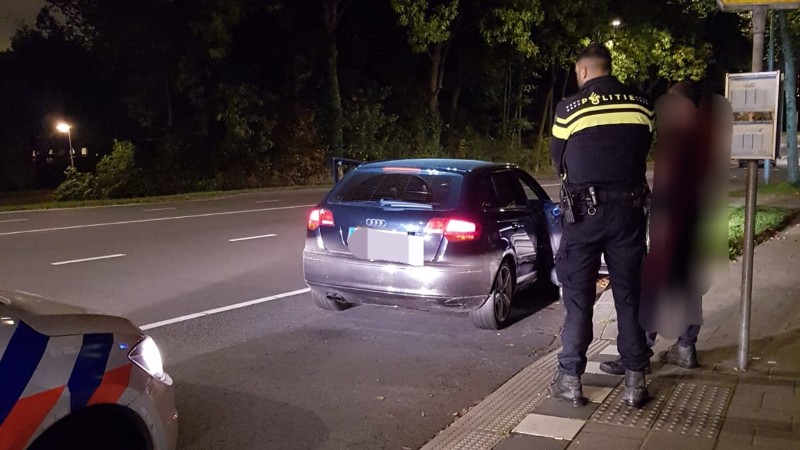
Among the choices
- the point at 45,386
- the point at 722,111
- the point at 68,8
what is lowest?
the point at 45,386

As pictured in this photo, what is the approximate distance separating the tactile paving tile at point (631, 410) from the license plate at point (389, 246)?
2004mm

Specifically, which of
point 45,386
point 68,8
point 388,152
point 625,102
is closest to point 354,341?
point 625,102

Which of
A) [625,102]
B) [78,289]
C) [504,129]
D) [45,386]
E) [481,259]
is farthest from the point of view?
[504,129]

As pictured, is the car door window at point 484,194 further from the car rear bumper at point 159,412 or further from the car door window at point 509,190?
the car rear bumper at point 159,412

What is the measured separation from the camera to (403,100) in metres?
33.7

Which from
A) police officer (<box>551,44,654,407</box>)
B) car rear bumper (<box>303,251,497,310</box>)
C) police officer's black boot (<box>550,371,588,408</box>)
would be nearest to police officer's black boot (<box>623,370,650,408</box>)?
police officer (<box>551,44,654,407</box>)

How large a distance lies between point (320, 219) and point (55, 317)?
366cm

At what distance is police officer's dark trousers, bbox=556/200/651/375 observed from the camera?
A: 431 centimetres

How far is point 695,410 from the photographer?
→ 4.39m

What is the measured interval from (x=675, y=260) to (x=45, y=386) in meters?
3.95

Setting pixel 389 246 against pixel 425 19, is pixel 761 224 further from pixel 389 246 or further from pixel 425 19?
pixel 425 19

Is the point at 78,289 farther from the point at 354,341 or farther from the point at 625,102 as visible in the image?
the point at 625,102

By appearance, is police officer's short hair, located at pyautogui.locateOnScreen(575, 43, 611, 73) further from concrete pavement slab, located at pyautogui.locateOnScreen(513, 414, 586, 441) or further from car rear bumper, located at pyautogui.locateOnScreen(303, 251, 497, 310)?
car rear bumper, located at pyautogui.locateOnScreen(303, 251, 497, 310)

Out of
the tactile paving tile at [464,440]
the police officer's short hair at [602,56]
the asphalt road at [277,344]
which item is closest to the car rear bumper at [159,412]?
the asphalt road at [277,344]
